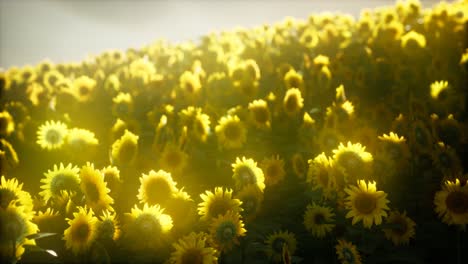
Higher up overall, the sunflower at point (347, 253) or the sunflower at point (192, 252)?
the sunflower at point (347, 253)

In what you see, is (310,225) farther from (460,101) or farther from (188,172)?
(460,101)

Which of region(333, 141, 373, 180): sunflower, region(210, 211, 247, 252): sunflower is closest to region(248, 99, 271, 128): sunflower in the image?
region(333, 141, 373, 180): sunflower

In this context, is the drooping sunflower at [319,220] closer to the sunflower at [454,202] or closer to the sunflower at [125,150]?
the sunflower at [454,202]

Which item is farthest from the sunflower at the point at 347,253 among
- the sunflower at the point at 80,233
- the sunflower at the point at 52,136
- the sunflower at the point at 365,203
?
the sunflower at the point at 52,136

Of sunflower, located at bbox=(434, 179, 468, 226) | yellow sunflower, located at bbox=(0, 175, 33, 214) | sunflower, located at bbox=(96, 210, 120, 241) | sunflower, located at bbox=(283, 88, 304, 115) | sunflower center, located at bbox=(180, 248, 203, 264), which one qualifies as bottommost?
sunflower center, located at bbox=(180, 248, 203, 264)

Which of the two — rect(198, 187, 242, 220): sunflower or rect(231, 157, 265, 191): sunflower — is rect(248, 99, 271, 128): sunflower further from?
A: rect(198, 187, 242, 220): sunflower

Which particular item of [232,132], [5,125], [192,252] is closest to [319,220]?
[192,252]

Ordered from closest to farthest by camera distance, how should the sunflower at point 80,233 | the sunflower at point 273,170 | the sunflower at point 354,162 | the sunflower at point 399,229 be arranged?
the sunflower at point 80,233 < the sunflower at point 399,229 < the sunflower at point 354,162 < the sunflower at point 273,170
